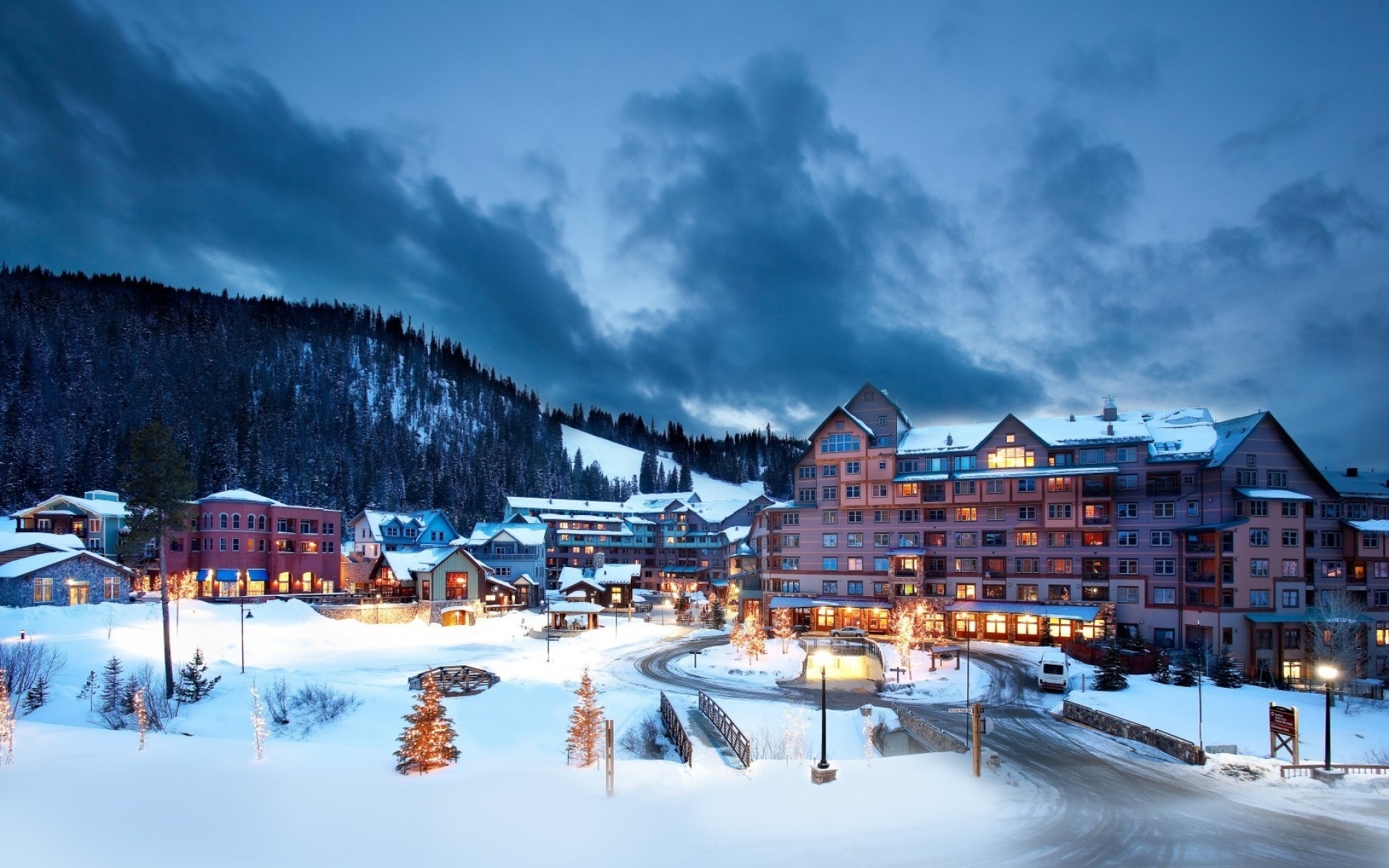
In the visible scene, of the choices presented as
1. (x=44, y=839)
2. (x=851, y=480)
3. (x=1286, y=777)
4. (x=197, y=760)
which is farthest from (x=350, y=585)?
(x=1286, y=777)

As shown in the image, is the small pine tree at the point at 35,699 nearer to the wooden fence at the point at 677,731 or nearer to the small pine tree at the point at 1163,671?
the wooden fence at the point at 677,731

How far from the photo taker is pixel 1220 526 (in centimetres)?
5294

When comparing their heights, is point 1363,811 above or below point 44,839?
below

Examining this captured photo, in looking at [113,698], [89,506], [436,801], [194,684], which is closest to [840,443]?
[194,684]

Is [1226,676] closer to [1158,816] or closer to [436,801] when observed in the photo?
[1158,816]

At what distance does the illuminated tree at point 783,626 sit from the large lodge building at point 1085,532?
100cm

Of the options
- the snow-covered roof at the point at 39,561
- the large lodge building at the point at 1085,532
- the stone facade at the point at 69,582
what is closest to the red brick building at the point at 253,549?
the stone facade at the point at 69,582

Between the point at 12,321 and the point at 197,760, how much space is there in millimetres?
226494

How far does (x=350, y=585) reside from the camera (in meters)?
88.7

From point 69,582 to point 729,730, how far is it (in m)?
58.2

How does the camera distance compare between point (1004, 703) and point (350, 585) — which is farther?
point (350, 585)

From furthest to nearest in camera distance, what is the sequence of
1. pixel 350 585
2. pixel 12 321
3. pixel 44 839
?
pixel 12 321 → pixel 350 585 → pixel 44 839

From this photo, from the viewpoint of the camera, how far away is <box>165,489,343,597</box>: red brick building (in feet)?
227

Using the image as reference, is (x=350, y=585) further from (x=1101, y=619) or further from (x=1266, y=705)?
(x=1266, y=705)
